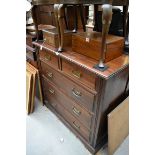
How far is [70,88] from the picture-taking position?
1.31 metres

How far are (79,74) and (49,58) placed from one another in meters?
0.44

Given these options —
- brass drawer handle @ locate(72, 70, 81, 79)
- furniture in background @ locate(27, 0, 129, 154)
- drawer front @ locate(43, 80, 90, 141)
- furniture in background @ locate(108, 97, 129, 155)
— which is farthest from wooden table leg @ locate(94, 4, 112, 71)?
drawer front @ locate(43, 80, 90, 141)

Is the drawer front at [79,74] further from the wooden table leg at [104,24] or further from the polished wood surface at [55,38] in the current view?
the polished wood surface at [55,38]

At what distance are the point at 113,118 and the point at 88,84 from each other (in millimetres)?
390

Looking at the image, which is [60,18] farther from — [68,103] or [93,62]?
[68,103]

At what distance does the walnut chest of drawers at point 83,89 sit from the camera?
1032mm

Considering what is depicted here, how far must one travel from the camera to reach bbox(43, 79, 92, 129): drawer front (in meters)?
1.28

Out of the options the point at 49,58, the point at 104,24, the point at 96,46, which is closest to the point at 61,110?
the point at 49,58
